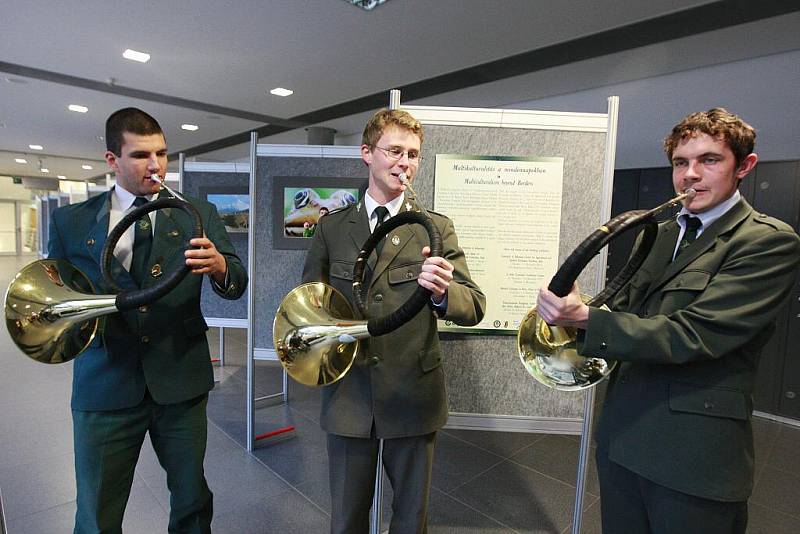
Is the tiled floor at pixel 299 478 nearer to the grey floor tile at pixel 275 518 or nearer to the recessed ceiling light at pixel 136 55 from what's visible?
the grey floor tile at pixel 275 518

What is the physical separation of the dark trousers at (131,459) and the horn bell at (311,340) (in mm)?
507

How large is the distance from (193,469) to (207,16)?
4179 mm

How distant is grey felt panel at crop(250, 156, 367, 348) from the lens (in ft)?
9.30

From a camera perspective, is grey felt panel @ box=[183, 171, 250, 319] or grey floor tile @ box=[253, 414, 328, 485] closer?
grey floor tile @ box=[253, 414, 328, 485]

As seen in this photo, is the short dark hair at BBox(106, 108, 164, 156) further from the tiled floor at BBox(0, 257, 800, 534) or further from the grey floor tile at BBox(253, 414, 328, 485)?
the grey floor tile at BBox(253, 414, 328, 485)

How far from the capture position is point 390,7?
147 inches

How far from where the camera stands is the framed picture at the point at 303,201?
→ 281 cm

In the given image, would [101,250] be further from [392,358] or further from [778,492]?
[778,492]

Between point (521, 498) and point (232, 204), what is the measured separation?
9.51 feet

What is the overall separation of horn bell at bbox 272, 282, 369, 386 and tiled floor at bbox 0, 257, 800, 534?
132 centimetres

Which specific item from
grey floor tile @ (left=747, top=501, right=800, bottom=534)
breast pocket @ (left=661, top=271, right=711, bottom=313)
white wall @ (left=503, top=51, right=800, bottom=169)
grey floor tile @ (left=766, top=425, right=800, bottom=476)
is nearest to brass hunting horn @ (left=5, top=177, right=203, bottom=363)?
breast pocket @ (left=661, top=271, right=711, bottom=313)

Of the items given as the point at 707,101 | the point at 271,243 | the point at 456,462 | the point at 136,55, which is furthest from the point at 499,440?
the point at 136,55

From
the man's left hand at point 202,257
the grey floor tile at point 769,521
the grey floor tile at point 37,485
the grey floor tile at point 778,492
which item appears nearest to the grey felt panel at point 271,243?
the grey floor tile at point 37,485

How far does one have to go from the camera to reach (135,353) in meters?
1.33
